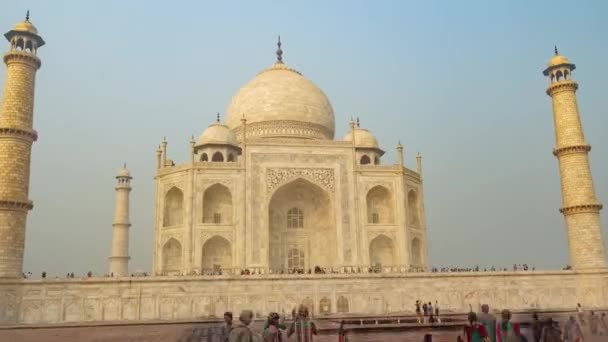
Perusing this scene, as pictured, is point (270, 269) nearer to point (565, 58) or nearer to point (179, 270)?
point (179, 270)

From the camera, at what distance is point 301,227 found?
24844 millimetres

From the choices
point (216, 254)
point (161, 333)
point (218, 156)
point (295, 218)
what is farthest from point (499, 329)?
point (218, 156)

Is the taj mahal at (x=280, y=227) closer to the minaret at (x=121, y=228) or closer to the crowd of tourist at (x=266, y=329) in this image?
the minaret at (x=121, y=228)

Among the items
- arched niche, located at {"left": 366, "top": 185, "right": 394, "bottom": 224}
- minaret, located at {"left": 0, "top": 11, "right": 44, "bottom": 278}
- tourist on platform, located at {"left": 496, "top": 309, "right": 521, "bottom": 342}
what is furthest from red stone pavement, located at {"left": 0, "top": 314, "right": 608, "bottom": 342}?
arched niche, located at {"left": 366, "top": 185, "right": 394, "bottom": 224}

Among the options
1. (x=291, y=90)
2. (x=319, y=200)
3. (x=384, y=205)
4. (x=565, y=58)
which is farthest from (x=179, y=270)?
(x=565, y=58)

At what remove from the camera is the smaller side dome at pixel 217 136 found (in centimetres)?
2519

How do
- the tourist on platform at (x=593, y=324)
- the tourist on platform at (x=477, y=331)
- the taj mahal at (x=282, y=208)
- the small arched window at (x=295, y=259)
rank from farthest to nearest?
1. the small arched window at (x=295, y=259)
2. the taj mahal at (x=282, y=208)
3. the tourist on platform at (x=593, y=324)
4. the tourist on platform at (x=477, y=331)

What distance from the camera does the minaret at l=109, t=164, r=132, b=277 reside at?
2927cm

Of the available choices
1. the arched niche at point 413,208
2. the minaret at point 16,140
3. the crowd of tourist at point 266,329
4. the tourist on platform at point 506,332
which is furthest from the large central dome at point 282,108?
the tourist on platform at point 506,332

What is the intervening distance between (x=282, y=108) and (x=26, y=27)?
Result: 40.5 ft

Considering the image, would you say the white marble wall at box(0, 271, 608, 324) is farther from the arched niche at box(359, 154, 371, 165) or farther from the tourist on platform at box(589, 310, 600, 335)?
the arched niche at box(359, 154, 371, 165)

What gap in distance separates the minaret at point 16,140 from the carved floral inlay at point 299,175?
9145 millimetres

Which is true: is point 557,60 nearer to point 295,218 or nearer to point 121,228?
point 295,218

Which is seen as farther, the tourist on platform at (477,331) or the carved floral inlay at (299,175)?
the carved floral inlay at (299,175)
